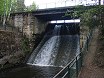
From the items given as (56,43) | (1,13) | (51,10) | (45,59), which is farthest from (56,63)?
(1,13)

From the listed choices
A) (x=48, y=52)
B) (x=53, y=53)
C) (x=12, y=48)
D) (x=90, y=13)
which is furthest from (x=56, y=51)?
(x=90, y=13)

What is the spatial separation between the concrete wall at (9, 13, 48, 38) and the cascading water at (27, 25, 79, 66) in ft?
7.95

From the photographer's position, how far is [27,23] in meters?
30.9

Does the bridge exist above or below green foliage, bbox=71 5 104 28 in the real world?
below

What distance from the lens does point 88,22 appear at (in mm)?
13430

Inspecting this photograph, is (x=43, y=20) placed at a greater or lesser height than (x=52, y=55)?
greater

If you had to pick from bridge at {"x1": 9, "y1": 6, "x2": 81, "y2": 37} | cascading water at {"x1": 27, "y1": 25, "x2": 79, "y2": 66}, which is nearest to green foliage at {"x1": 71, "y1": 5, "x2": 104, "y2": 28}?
cascading water at {"x1": 27, "y1": 25, "x2": 79, "y2": 66}

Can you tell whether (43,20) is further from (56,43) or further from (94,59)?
(94,59)

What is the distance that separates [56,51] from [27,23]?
7.10 meters

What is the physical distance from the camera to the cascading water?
25019mm

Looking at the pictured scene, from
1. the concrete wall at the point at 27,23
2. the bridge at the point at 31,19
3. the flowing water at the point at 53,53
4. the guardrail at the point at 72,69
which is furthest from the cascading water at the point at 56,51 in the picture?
A: the guardrail at the point at 72,69

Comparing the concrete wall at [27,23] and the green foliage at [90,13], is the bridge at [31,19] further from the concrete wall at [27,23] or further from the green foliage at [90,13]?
the green foliage at [90,13]

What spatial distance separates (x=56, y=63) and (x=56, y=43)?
249 inches

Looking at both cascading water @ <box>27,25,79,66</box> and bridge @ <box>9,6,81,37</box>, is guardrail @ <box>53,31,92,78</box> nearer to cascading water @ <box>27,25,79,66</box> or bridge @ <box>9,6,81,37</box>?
cascading water @ <box>27,25,79,66</box>
